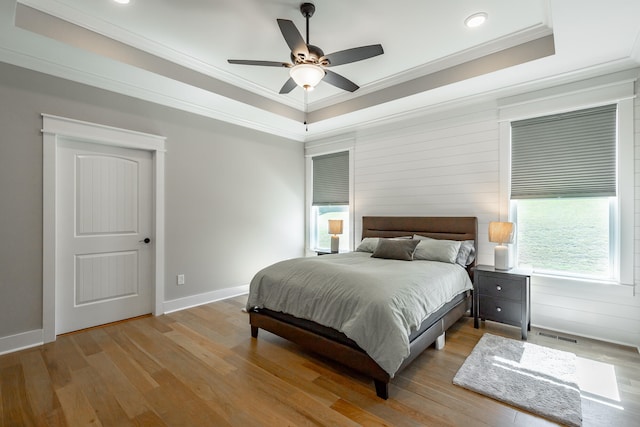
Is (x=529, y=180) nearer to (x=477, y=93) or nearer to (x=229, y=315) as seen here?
(x=477, y=93)

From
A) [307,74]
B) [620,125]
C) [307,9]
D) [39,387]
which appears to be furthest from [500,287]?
[39,387]

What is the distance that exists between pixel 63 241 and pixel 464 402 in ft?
13.1

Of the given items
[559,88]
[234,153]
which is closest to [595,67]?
[559,88]

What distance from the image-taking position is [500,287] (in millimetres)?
3125

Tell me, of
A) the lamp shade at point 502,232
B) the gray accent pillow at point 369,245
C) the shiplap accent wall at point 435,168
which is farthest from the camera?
the gray accent pillow at point 369,245

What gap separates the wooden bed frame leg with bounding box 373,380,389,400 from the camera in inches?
79.5

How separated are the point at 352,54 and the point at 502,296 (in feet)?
9.44

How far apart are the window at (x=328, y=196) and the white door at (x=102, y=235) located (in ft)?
9.40

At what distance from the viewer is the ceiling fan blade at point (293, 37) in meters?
2.11

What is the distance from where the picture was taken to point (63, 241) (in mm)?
3062

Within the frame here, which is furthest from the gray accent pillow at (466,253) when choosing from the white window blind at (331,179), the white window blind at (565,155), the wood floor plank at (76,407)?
the wood floor plank at (76,407)

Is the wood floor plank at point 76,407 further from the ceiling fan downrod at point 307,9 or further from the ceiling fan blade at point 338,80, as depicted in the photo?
the ceiling fan downrod at point 307,9

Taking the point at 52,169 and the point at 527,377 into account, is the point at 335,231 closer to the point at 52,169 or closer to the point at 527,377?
the point at 527,377

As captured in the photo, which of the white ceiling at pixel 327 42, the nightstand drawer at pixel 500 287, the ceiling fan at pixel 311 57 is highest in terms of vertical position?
the white ceiling at pixel 327 42
